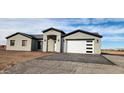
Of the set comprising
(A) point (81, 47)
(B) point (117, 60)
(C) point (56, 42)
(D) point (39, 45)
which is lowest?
(B) point (117, 60)

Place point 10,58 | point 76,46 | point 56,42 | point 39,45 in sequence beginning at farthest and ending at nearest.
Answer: point 39,45 < point 56,42 < point 76,46 < point 10,58

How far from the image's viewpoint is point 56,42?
20.0m

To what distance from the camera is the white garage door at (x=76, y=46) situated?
666 inches

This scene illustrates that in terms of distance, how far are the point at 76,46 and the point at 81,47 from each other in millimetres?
576

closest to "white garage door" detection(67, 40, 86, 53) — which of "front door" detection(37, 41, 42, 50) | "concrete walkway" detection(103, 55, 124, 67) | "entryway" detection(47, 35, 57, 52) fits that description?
"entryway" detection(47, 35, 57, 52)

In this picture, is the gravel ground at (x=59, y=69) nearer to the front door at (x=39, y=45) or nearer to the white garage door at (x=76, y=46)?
the white garage door at (x=76, y=46)

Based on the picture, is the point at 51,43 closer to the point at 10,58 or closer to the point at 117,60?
the point at 10,58

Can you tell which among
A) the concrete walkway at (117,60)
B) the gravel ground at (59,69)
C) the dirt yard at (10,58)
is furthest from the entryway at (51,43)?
the gravel ground at (59,69)

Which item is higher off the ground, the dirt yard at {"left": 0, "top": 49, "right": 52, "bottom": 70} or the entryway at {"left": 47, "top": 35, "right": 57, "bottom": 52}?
the entryway at {"left": 47, "top": 35, "right": 57, "bottom": 52}

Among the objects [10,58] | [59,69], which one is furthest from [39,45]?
[59,69]

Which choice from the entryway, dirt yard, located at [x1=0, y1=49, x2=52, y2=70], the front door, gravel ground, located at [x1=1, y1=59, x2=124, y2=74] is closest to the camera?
gravel ground, located at [x1=1, y1=59, x2=124, y2=74]

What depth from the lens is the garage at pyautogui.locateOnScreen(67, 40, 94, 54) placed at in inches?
664

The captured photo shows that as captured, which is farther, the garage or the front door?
the front door

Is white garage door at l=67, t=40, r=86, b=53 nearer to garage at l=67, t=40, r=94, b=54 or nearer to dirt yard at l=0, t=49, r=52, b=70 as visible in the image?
garage at l=67, t=40, r=94, b=54
